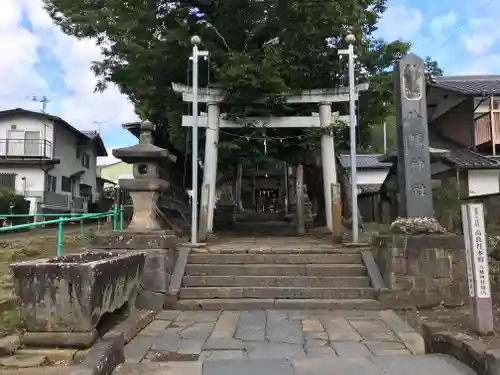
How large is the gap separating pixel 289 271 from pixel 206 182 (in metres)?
4.39

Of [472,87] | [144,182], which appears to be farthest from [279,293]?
[472,87]

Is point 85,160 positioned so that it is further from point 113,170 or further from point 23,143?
point 113,170

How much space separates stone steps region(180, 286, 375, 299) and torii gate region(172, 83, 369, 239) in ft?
13.0

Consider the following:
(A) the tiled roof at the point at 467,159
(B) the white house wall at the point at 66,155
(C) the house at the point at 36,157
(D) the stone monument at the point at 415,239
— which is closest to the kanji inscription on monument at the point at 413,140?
(D) the stone monument at the point at 415,239

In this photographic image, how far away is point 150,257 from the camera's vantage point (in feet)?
27.3

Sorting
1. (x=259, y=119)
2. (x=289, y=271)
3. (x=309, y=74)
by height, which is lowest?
(x=289, y=271)

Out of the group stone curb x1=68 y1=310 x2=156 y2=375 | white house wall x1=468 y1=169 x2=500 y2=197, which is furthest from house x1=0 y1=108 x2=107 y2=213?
white house wall x1=468 y1=169 x2=500 y2=197

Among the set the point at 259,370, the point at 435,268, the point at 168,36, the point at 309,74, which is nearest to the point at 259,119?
the point at 309,74

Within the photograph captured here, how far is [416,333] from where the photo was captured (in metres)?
6.43

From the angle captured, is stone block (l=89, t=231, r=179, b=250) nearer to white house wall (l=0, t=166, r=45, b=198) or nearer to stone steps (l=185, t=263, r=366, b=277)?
stone steps (l=185, t=263, r=366, b=277)

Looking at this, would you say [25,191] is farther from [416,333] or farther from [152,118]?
[416,333]

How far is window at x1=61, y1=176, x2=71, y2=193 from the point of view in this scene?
30300mm

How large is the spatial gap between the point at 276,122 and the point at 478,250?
8.13 metres

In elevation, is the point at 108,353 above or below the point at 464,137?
below
